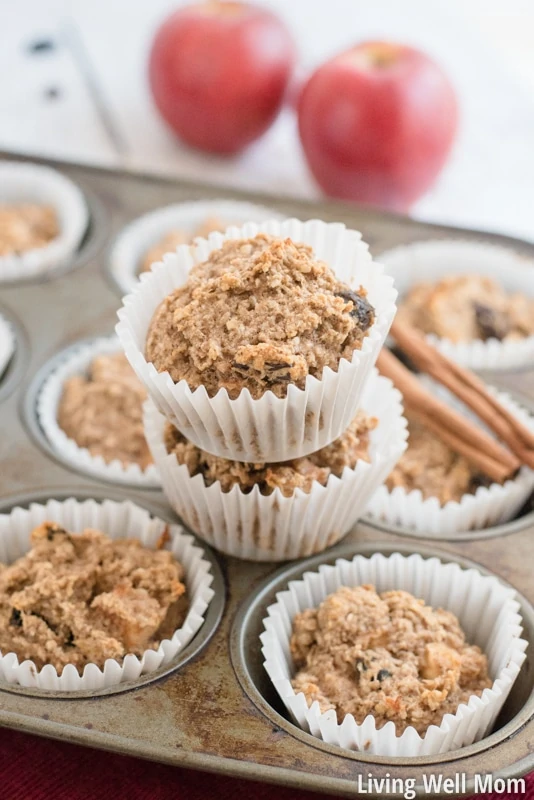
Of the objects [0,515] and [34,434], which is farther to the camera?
[34,434]

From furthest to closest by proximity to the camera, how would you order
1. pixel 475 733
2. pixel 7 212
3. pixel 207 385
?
pixel 7 212
pixel 475 733
pixel 207 385

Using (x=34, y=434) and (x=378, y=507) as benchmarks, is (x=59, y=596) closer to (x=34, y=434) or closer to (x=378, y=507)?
(x=34, y=434)

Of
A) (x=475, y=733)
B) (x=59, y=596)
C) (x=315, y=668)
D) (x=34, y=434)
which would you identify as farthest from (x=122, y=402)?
(x=475, y=733)

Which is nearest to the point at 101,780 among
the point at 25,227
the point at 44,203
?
the point at 25,227

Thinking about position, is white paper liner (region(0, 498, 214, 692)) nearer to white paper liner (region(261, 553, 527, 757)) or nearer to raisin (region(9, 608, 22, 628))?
raisin (region(9, 608, 22, 628))

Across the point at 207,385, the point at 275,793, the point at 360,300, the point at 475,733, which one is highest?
the point at 360,300

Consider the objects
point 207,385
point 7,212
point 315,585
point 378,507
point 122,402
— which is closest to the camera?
point 207,385

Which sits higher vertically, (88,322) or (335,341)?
(335,341)

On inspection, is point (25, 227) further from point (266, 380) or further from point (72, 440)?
point (266, 380)
